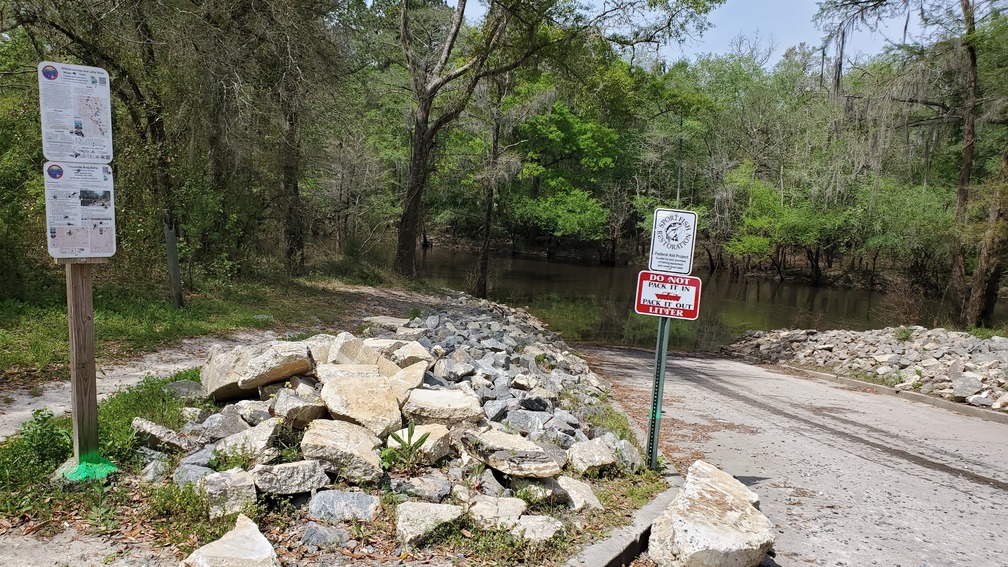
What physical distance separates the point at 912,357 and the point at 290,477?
544 inches

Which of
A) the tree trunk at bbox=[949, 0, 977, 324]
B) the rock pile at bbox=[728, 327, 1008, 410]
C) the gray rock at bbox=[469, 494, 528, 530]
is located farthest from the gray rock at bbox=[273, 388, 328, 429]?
the tree trunk at bbox=[949, 0, 977, 324]

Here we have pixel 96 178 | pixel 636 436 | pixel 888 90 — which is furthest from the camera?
pixel 888 90

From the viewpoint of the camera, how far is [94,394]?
3836 mm

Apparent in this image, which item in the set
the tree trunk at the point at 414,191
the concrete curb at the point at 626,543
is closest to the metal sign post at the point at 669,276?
the concrete curb at the point at 626,543

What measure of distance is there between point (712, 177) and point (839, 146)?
7.99 m

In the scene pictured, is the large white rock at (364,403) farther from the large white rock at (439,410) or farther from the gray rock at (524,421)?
the gray rock at (524,421)

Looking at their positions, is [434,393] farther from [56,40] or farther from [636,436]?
[56,40]

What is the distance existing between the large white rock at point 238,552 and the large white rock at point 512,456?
158 centimetres

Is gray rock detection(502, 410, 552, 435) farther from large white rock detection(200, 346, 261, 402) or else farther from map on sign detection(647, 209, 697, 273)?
large white rock detection(200, 346, 261, 402)

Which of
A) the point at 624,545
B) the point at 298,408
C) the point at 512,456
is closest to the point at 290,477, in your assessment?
the point at 298,408

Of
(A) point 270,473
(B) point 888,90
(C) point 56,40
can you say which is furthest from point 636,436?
(B) point 888,90

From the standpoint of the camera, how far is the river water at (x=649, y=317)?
21312mm

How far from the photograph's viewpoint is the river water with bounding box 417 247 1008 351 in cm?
2131

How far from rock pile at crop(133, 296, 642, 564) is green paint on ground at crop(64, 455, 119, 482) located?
0.84ft
